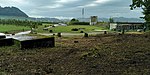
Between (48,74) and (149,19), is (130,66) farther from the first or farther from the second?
(149,19)

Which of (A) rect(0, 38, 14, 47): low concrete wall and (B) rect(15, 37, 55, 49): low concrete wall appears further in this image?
(A) rect(0, 38, 14, 47): low concrete wall

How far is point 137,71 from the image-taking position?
30.2 feet

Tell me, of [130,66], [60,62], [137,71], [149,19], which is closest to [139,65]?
[130,66]

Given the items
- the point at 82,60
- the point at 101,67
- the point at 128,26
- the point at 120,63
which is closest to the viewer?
the point at 101,67

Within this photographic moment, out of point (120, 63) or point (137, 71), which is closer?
point (137, 71)

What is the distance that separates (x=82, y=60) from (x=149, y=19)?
1491 centimetres

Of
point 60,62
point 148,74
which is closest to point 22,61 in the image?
point 60,62

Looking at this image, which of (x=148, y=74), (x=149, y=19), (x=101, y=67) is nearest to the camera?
(x=148, y=74)

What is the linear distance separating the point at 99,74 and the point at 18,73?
2851 mm

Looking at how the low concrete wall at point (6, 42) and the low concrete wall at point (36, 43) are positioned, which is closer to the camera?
the low concrete wall at point (36, 43)

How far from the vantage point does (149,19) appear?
82.0ft

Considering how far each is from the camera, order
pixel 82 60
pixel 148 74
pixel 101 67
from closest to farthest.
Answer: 1. pixel 148 74
2. pixel 101 67
3. pixel 82 60

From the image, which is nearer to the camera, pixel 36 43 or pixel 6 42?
pixel 36 43

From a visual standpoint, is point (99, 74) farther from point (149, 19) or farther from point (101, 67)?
point (149, 19)
